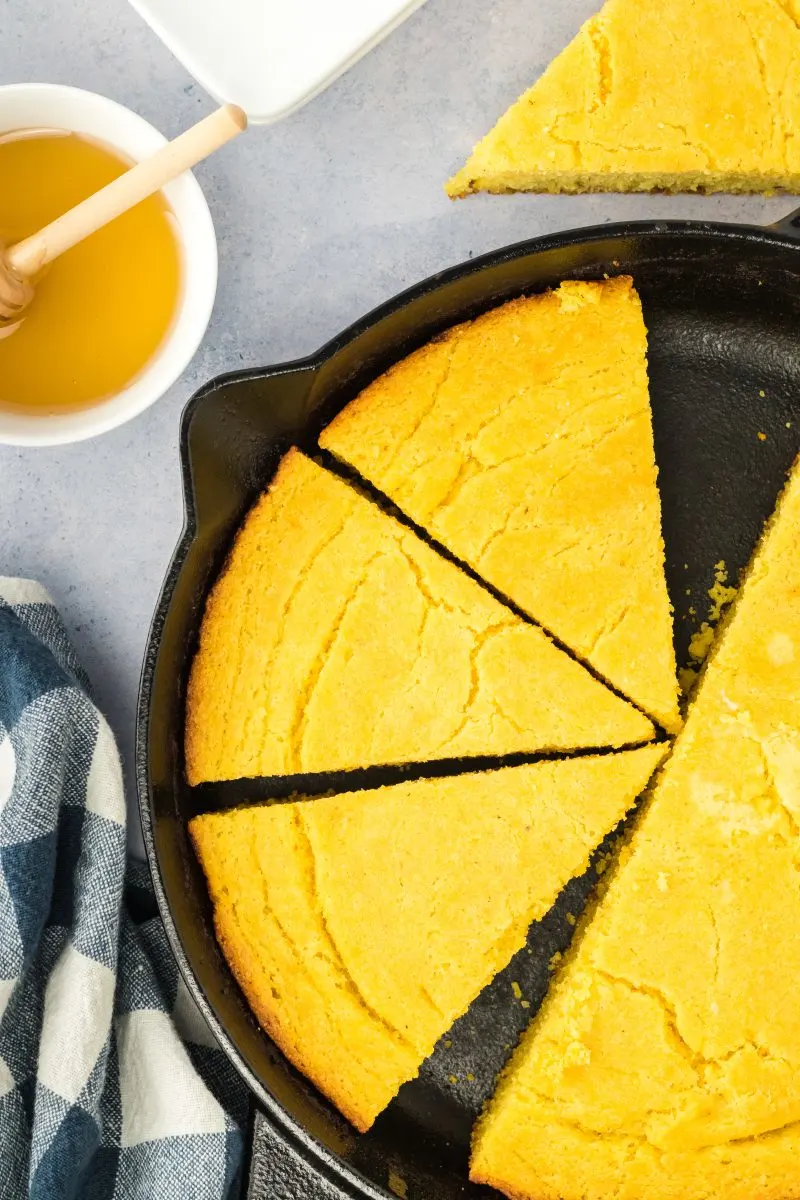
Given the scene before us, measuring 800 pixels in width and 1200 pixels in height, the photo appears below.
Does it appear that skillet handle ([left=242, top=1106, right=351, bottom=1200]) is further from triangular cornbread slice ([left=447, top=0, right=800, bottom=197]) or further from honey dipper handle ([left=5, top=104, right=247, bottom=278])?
triangular cornbread slice ([left=447, top=0, right=800, bottom=197])

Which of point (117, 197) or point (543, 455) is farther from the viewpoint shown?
point (543, 455)

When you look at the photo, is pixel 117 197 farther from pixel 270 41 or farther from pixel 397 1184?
pixel 397 1184

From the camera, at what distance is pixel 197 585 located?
283 cm

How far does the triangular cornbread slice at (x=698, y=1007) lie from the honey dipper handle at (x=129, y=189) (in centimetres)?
172

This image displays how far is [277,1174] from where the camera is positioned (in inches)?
111

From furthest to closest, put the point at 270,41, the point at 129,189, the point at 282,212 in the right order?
the point at 282,212, the point at 270,41, the point at 129,189

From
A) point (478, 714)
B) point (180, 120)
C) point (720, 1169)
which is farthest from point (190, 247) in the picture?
point (720, 1169)

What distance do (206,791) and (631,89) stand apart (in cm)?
199

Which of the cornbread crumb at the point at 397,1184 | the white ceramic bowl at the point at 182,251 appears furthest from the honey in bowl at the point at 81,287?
the cornbread crumb at the point at 397,1184

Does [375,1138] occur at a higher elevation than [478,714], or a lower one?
lower

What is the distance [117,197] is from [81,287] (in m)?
0.34

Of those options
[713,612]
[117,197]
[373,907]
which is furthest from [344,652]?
[117,197]

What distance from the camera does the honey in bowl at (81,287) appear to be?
280 cm

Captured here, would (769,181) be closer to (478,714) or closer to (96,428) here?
(478,714)
